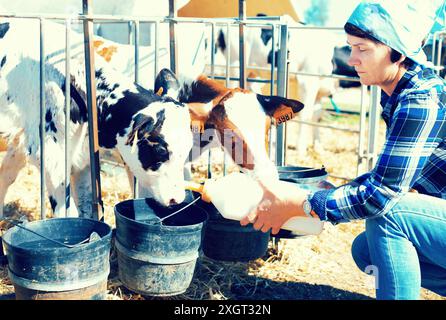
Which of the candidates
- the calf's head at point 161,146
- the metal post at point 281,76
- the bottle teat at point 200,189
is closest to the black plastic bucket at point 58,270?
the bottle teat at point 200,189

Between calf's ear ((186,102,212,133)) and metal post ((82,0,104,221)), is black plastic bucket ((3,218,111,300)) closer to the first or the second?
metal post ((82,0,104,221))

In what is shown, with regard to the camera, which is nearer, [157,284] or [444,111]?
[444,111]

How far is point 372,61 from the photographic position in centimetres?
257

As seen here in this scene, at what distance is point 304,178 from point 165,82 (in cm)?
110

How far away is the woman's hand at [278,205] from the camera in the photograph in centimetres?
261

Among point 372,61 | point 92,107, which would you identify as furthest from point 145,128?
point 372,61

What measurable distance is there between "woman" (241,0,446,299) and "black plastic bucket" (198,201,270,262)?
36.8 inches

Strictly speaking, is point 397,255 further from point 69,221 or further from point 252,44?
point 252,44

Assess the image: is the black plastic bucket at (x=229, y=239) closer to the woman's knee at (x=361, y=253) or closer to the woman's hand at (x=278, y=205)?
the woman's knee at (x=361, y=253)

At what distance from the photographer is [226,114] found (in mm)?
4023

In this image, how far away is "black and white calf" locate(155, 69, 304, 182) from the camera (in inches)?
151

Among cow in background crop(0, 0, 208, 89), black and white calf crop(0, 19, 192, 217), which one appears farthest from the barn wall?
black and white calf crop(0, 19, 192, 217)
